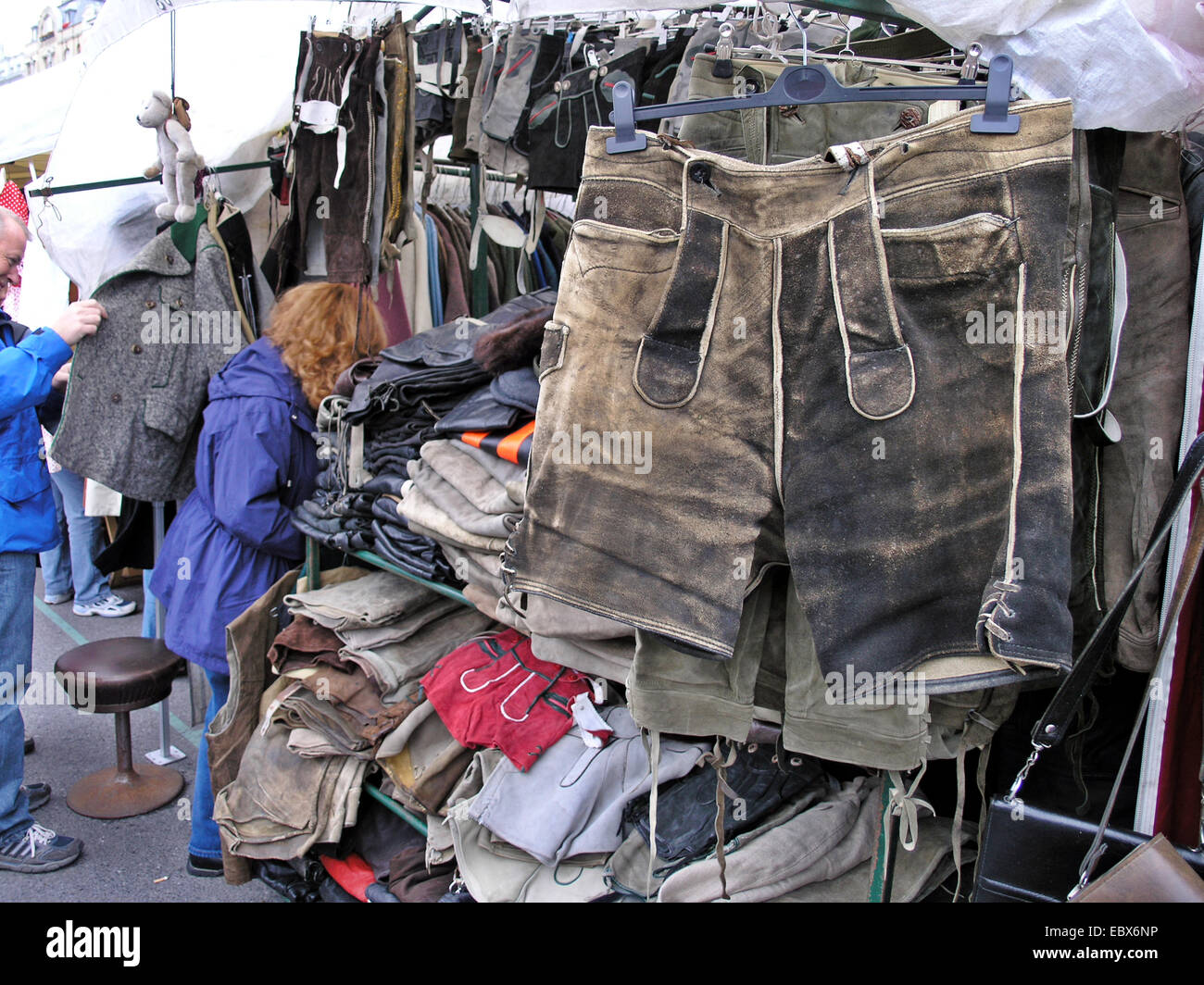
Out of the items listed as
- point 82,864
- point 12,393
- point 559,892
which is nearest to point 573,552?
point 559,892

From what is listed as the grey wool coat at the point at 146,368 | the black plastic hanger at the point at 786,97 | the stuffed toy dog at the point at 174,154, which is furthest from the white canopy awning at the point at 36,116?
the black plastic hanger at the point at 786,97

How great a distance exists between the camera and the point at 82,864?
3.41 meters

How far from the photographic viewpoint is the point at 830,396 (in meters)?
1.29

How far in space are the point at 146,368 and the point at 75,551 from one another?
3258 millimetres

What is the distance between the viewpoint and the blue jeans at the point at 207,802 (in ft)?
10.6

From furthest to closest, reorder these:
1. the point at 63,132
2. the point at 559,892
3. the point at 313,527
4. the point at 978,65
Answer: the point at 63,132 → the point at 313,527 → the point at 559,892 → the point at 978,65

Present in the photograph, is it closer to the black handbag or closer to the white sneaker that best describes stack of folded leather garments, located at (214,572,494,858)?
the black handbag

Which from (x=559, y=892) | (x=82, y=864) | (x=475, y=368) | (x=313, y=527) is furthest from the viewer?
(x=82, y=864)

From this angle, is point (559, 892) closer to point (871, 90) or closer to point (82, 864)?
point (871, 90)

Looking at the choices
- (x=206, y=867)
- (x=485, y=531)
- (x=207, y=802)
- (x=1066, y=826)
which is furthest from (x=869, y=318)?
(x=206, y=867)

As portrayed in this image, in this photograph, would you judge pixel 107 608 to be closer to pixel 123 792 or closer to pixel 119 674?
pixel 123 792

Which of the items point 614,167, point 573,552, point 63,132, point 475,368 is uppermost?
point 63,132

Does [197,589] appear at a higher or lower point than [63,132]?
lower

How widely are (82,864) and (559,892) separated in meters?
2.24
